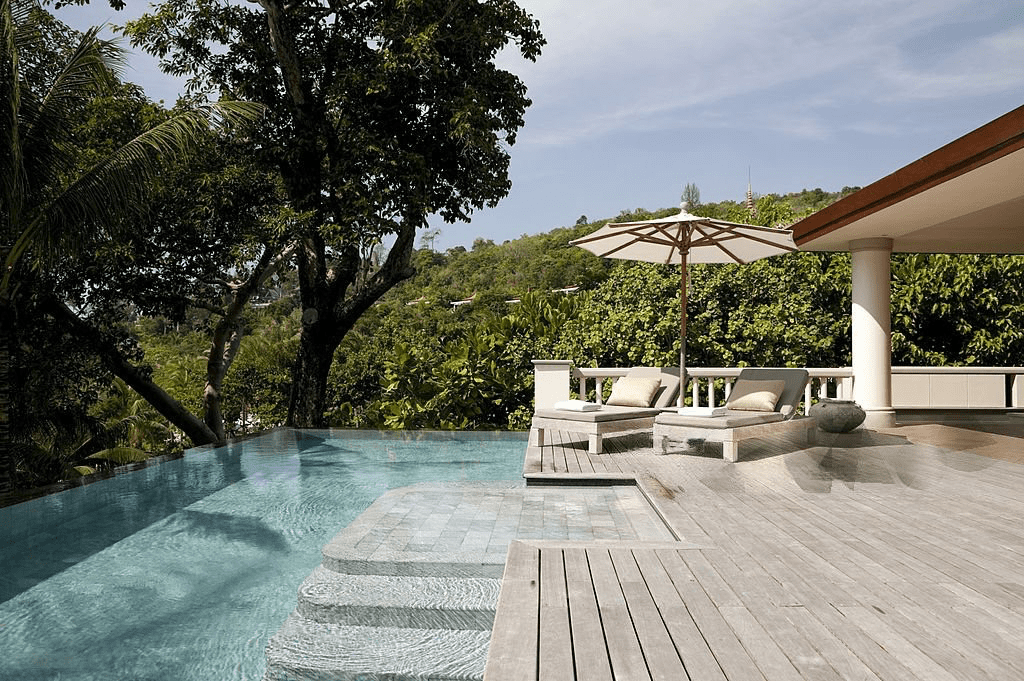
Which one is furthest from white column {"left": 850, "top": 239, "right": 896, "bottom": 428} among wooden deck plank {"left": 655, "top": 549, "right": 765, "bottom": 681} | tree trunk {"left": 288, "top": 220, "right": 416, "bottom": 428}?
Result: tree trunk {"left": 288, "top": 220, "right": 416, "bottom": 428}

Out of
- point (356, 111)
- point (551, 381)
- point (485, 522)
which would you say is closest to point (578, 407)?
point (551, 381)

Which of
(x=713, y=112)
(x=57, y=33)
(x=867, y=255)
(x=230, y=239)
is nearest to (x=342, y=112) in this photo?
(x=230, y=239)

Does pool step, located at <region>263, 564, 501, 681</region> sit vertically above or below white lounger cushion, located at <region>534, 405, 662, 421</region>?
below

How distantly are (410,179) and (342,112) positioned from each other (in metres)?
1.84

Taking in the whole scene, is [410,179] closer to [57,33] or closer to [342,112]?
[342,112]

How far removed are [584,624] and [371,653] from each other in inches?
52.7

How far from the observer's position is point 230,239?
496 inches

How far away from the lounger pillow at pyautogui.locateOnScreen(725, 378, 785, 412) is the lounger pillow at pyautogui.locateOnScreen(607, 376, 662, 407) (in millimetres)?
808

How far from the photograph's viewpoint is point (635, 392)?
7766 mm

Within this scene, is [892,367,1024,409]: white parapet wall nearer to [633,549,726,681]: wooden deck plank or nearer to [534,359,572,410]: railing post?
[534,359,572,410]: railing post

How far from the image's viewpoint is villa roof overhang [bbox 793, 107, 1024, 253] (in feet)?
15.4

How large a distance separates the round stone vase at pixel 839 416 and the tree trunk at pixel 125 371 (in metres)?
8.69

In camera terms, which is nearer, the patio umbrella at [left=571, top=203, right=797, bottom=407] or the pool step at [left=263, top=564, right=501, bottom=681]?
the pool step at [left=263, top=564, right=501, bottom=681]

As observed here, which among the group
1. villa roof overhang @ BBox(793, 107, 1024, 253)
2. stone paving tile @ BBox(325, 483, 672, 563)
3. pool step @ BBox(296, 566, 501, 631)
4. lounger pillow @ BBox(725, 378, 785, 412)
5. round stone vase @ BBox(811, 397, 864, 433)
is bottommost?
pool step @ BBox(296, 566, 501, 631)
